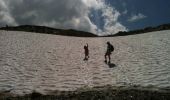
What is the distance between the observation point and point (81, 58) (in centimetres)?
2805

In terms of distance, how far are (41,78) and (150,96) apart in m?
7.68

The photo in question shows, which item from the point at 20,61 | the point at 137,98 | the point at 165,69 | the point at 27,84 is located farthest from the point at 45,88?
the point at 20,61

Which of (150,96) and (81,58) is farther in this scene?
(81,58)

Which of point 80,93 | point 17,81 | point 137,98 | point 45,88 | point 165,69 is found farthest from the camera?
point 165,69

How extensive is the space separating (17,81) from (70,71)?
15.4 feet

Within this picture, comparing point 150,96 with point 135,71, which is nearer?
→ point 150,96

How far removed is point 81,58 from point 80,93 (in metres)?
14.1

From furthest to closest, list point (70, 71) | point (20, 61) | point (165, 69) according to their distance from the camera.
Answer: point (20, 61) → point (70, 71) → point (165, 69)

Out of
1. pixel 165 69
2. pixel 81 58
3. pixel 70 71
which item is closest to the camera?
pixel 165 69

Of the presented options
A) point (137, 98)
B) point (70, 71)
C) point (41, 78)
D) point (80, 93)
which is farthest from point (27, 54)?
point (137, 98)

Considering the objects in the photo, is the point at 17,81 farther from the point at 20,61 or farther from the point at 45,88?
the point at 20,61

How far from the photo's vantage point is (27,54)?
1121 inches

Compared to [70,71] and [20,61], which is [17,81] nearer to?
[70,71]

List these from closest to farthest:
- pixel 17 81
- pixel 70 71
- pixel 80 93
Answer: pixel 80 93 → pixel 17 81 → pixel 70 71
